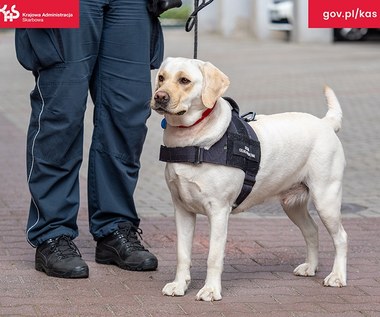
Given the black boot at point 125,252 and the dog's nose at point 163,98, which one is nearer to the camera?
A: the dog's nose at point 163,98

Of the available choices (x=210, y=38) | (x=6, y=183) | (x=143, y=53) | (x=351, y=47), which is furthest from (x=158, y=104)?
(x=210, y=38)

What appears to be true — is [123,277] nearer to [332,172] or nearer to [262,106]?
[332,172]

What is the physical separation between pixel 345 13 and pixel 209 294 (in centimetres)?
175

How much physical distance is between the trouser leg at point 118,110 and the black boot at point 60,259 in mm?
266

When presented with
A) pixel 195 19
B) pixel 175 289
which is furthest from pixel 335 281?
pixel 195 19

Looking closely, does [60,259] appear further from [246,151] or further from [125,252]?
[246,151]

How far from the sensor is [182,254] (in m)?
5.09

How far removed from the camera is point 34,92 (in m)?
5.52

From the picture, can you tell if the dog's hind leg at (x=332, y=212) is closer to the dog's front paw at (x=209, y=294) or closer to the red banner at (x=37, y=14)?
the dog's front paw at (x=209, y=294)

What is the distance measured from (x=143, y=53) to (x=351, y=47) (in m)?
19.4

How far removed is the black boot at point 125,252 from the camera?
18.3 ft

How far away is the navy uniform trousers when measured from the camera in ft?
17.6

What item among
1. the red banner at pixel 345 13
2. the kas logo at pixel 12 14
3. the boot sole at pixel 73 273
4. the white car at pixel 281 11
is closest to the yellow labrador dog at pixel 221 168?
the red banner at pixel 345 13

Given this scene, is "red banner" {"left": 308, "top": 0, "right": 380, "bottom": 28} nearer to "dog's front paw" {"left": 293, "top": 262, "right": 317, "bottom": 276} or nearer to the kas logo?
"dog's front paw" {"left": 293, "top": 262, "right": 317, "bottom": 276}
